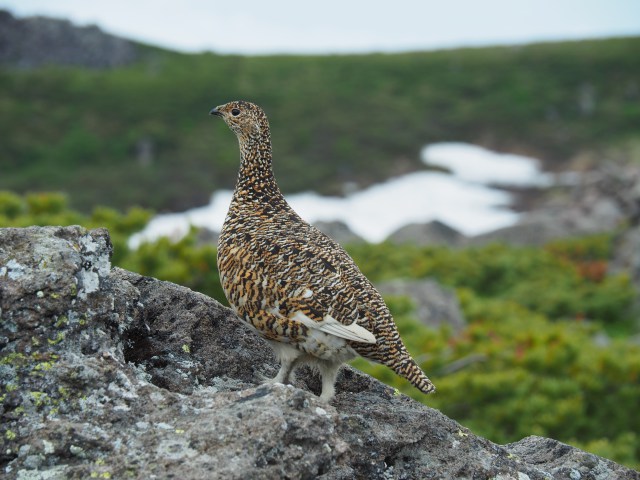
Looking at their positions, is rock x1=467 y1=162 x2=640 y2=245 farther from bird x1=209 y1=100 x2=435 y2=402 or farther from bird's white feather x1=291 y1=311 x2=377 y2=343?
bird's white feather x1=291 y1=311 x2=377 y2=343

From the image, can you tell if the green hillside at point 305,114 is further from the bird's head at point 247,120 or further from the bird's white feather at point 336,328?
the bird's white feather at point 336,328

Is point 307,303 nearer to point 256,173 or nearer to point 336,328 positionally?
point 336,328

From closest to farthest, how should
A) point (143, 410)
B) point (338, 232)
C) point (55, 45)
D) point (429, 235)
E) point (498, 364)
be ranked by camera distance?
point (143, 410) < point (498, 364) < point (338, 232) < point (429, 235) < point (55, 45)

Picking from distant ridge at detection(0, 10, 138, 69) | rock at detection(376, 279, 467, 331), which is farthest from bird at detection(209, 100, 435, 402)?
distant ridge at detection(0, 10, 138, 69)

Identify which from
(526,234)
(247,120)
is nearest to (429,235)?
(526,234)

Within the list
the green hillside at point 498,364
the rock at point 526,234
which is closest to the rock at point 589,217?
the rock at point 526,234

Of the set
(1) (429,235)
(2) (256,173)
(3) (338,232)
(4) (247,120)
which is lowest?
(2) (256,173)

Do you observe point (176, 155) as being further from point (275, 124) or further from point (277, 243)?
point (277, 243)
